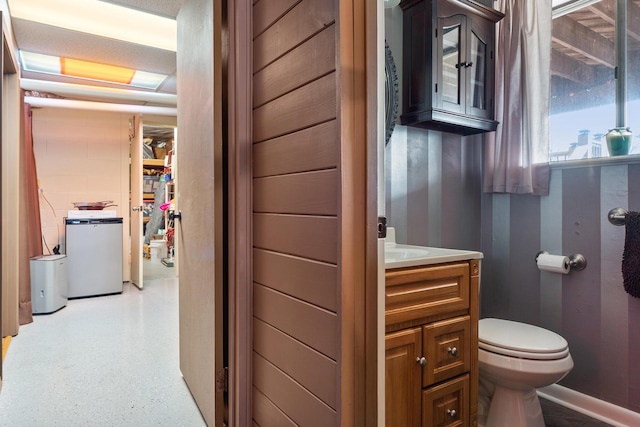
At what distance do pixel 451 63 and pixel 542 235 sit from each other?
3.52 ft

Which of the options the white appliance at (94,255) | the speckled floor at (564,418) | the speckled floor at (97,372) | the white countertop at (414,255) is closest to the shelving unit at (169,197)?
the white appliance at (94,255)

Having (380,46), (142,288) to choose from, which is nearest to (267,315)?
(380,46)

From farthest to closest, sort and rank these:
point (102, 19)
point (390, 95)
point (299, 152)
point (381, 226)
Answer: point (102, 19) < point (390, 95) < point (299, 152) < point (381, 226)

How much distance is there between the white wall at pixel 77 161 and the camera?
13.7 ft

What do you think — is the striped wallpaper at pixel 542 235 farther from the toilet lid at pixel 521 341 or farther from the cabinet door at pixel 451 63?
the toilet lid at pixel 521 341

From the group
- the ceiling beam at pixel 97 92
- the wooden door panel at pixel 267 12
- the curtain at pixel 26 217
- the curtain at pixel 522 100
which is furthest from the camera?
the ceiling beam at pixel 97 92

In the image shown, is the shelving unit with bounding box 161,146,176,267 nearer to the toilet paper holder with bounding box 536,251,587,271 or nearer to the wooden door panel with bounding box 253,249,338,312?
the wooden door panel with bounding box 253,249,338,312

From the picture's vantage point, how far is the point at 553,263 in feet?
6.56

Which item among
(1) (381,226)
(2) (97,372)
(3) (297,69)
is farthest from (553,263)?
(2) (97,372)

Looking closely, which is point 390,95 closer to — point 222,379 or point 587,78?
point 587,78

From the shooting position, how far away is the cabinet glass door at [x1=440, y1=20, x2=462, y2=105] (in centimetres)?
196

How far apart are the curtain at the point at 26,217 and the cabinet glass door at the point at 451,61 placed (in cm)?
327

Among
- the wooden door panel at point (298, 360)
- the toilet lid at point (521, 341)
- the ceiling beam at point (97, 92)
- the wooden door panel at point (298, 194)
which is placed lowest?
the toilet lid at point (521, 341)

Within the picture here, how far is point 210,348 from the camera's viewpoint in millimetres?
1648
